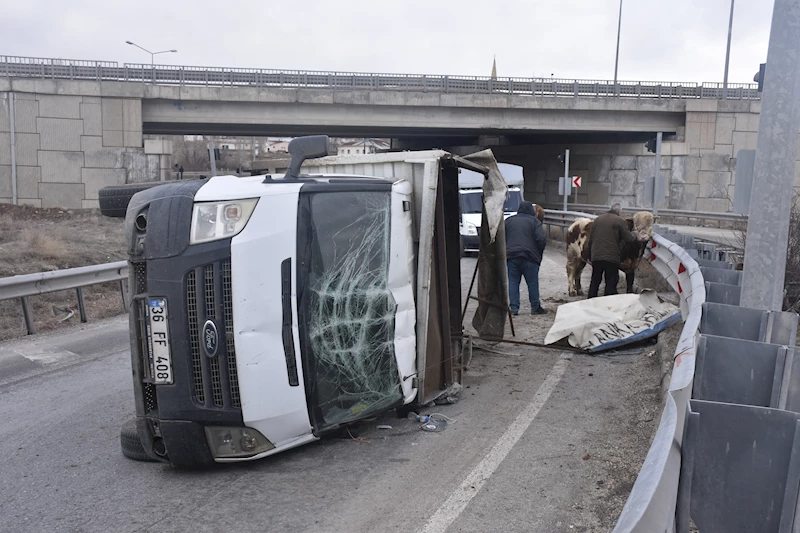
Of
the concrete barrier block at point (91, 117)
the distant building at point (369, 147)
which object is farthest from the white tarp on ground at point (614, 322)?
the concrete barrier block at point (91, 117)

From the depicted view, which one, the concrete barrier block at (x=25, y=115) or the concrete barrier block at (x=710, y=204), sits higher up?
the concrete barrier block at (x=25, y=115)

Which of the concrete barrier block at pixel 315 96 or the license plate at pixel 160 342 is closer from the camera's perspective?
the license plate at pixel 160 342

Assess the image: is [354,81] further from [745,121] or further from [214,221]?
[214,221]

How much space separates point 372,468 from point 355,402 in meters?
0.54

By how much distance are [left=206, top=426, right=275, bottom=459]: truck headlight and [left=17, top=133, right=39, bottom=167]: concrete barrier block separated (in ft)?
116

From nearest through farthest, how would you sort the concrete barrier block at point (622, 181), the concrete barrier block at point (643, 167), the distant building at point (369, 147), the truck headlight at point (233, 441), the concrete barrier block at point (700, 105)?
the truck headlight at point (233, 441)
the concrete barrier block at point (700, 105)
the concrete barrier block at point (643, 167)
the concrete barrier block at point (622, 181)
the distant building at point (369, 147)

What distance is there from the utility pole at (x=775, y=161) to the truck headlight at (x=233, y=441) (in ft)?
14.7

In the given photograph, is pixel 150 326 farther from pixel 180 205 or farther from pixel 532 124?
pixel 532 124

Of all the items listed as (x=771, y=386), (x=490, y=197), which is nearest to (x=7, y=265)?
(x=490, y=197)

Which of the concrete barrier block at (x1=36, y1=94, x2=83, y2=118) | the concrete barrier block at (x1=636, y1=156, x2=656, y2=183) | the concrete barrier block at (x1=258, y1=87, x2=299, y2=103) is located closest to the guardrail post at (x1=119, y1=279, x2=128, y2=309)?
the concrete barrier block at (x1=258, y1=87, x2=299, y2=103)

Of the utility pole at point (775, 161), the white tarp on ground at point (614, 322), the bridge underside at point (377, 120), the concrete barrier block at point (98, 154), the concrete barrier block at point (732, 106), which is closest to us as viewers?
the utility pole at point (775, 161)

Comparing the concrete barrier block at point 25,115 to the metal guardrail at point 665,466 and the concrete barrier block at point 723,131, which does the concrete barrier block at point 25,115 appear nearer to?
the concrete barrier block at point 723,131

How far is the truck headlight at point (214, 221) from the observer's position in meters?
5.09

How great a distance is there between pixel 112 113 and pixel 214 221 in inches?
1375
